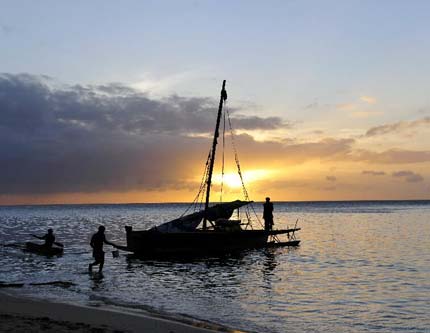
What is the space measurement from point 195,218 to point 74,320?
23.7m

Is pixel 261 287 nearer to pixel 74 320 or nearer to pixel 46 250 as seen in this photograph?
pixel 74 320

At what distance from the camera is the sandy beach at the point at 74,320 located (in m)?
11.9

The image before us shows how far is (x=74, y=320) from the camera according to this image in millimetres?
13141

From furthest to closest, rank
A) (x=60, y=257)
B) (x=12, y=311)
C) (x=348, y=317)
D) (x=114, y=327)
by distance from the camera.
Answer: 1. (x=60, y=257)
2. (x=348, y=317)
3. (x=12, y=311)
4. (x=114, y=327)

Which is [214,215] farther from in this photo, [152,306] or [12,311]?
[12,311]

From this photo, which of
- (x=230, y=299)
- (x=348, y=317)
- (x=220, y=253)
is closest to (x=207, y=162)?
(x=220, y=253)

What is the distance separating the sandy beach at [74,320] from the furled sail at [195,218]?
756 inches

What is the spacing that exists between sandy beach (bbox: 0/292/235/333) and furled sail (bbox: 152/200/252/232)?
19.2 metres

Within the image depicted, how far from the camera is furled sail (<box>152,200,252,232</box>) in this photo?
3544cm

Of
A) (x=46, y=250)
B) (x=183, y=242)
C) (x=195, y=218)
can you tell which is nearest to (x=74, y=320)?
(x=183, y=242)

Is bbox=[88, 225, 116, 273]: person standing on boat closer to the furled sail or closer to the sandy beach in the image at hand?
the sandy beach

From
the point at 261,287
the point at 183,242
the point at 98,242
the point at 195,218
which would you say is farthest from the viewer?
the point at 195,218

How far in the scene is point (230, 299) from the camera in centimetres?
1959

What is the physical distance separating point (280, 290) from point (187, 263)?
11353 millimetres
